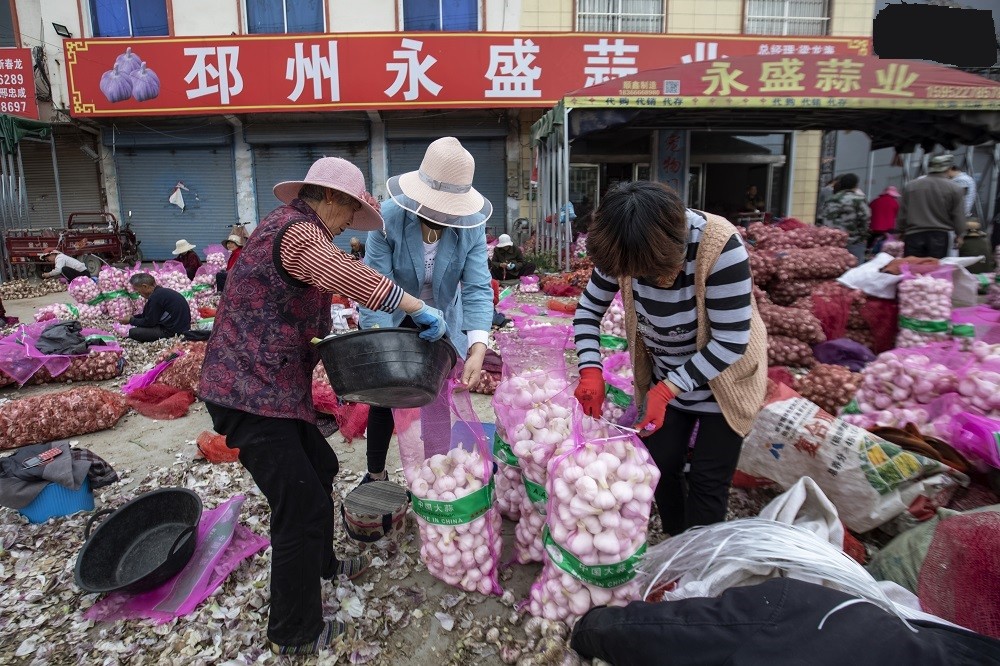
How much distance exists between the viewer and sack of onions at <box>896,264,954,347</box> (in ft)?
15.4

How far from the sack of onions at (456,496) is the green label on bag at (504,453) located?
0.26 m

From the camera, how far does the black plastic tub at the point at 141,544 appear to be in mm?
2420

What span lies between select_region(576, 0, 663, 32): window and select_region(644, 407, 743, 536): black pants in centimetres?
A: 1333

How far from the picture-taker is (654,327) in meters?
2.26

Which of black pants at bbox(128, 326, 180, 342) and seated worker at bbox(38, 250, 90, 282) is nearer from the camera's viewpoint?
black pants at bbox(128, 326, 180, 342)

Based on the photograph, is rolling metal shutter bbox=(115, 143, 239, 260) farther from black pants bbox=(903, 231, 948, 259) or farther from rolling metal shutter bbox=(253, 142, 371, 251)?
black pants bbox=(903, 231, 948, 259)

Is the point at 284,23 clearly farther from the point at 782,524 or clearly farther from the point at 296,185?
the point at 782,524

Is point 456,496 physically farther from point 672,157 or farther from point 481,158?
point 672,157

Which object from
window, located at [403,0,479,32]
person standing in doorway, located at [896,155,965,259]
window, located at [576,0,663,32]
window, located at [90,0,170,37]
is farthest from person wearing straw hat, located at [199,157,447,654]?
window, located at [90,0,170,37]

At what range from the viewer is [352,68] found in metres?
12.1

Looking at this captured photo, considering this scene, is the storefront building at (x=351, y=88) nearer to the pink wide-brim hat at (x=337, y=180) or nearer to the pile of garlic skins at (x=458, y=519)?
the pink wide-brim hat at (x=337, y=180)

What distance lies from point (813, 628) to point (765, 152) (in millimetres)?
15031

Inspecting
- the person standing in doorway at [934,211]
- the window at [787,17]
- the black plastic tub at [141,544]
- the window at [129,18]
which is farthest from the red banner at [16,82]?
the person standing in doorway at [934,211]

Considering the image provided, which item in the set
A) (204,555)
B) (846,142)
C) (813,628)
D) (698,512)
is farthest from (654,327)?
(846,142)
